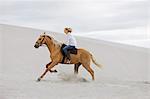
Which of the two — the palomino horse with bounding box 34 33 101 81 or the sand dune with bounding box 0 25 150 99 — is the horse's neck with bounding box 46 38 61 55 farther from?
the sand dune with bounding box 0 25 150 99

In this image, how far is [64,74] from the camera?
16.6 metres

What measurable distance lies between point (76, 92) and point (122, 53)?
1504 centimetres

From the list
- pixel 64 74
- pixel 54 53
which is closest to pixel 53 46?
pixel 54 53

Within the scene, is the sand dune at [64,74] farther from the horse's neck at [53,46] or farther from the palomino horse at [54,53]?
the horse's neck at [53,46]

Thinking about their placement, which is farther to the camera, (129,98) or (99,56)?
(99,56)

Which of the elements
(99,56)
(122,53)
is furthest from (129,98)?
(122,53)

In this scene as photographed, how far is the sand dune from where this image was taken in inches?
518

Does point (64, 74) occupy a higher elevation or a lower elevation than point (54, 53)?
lower

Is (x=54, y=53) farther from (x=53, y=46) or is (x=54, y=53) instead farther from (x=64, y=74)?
(x=64, y=74)

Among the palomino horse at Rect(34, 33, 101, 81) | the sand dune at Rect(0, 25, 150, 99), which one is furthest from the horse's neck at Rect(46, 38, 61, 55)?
the sand dune at Rect(0, 25, 150, 99)

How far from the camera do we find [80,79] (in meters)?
16.1

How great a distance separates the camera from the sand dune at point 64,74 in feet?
43.2

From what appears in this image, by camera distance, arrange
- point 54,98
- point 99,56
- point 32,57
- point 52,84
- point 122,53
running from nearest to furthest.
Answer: point 54,98
point 52,84
point 32,57
point 99,56
point 122,53

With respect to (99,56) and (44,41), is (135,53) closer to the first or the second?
(99,56)
